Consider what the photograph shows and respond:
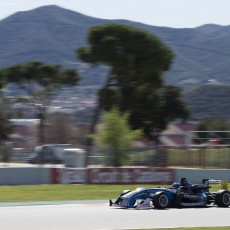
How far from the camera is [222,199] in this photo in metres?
16.7

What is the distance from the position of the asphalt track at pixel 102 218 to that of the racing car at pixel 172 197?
0.23m

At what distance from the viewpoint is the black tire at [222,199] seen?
54.7 feet

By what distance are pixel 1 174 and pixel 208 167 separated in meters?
10.4

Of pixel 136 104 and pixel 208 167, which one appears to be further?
pixel 136 104

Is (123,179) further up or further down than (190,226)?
further down

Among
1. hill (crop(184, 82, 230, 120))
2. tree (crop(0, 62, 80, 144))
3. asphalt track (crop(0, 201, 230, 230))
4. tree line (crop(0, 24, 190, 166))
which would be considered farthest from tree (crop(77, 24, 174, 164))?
hill (crop(184, 82, 230, 120))

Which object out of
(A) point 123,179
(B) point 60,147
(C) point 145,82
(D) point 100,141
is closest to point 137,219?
(A) point 123,179

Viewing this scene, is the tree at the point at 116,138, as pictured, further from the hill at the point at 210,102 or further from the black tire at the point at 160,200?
the hill at the point at 210,102

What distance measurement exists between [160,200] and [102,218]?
2356mm

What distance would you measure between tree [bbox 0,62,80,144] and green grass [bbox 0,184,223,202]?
87.7 ft

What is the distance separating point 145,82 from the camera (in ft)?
154

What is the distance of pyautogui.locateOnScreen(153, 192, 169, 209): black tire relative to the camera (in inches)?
622

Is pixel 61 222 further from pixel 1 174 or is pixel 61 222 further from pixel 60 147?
pixel 60 147

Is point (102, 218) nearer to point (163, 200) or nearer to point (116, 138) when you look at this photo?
point (163, 200)
